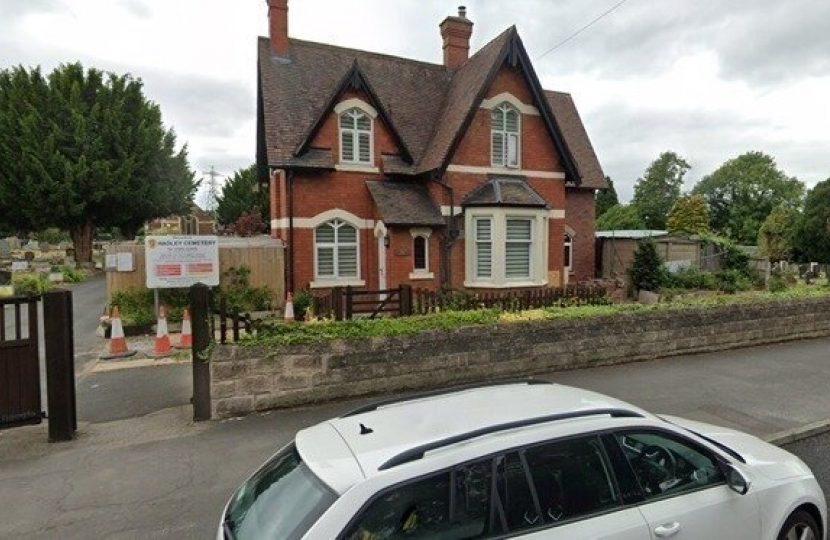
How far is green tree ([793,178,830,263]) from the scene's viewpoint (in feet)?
124

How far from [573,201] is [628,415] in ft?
62.0

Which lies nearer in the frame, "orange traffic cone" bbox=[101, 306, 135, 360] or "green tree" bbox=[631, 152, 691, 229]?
"orange traffic cone" bbox=[101, 306, 135, 360]

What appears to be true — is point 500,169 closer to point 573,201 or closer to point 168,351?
point 573,201

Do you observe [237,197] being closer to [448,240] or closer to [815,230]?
[448,240]

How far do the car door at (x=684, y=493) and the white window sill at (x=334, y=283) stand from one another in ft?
42.2

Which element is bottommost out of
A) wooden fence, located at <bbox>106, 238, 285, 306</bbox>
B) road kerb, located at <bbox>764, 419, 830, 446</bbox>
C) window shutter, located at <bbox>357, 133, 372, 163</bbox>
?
road kerb, located at <bbox>764, 419, 830, 446</bbox>

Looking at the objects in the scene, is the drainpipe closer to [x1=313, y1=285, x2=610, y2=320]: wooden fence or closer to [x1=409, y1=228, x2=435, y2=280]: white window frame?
[x1=409, y1=228, x2=435, y2=280]: white window frame

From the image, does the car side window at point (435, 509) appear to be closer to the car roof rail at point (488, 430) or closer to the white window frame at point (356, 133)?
the car roof rail at point (488, 430)

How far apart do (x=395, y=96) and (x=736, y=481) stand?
16.7 m

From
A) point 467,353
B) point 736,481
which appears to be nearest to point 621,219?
point 467,353

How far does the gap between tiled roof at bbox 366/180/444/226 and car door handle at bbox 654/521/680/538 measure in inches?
496

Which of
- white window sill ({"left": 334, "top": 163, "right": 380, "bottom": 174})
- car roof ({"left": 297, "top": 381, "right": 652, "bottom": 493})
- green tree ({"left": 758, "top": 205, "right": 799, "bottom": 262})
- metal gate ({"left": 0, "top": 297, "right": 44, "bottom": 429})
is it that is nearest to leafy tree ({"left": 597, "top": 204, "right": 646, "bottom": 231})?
green tree ({"left": 758, "top": 205, "right": 799, "bottom": 262})

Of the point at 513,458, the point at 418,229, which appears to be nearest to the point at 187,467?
the point at 513,458

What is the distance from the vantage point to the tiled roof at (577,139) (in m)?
20.7
